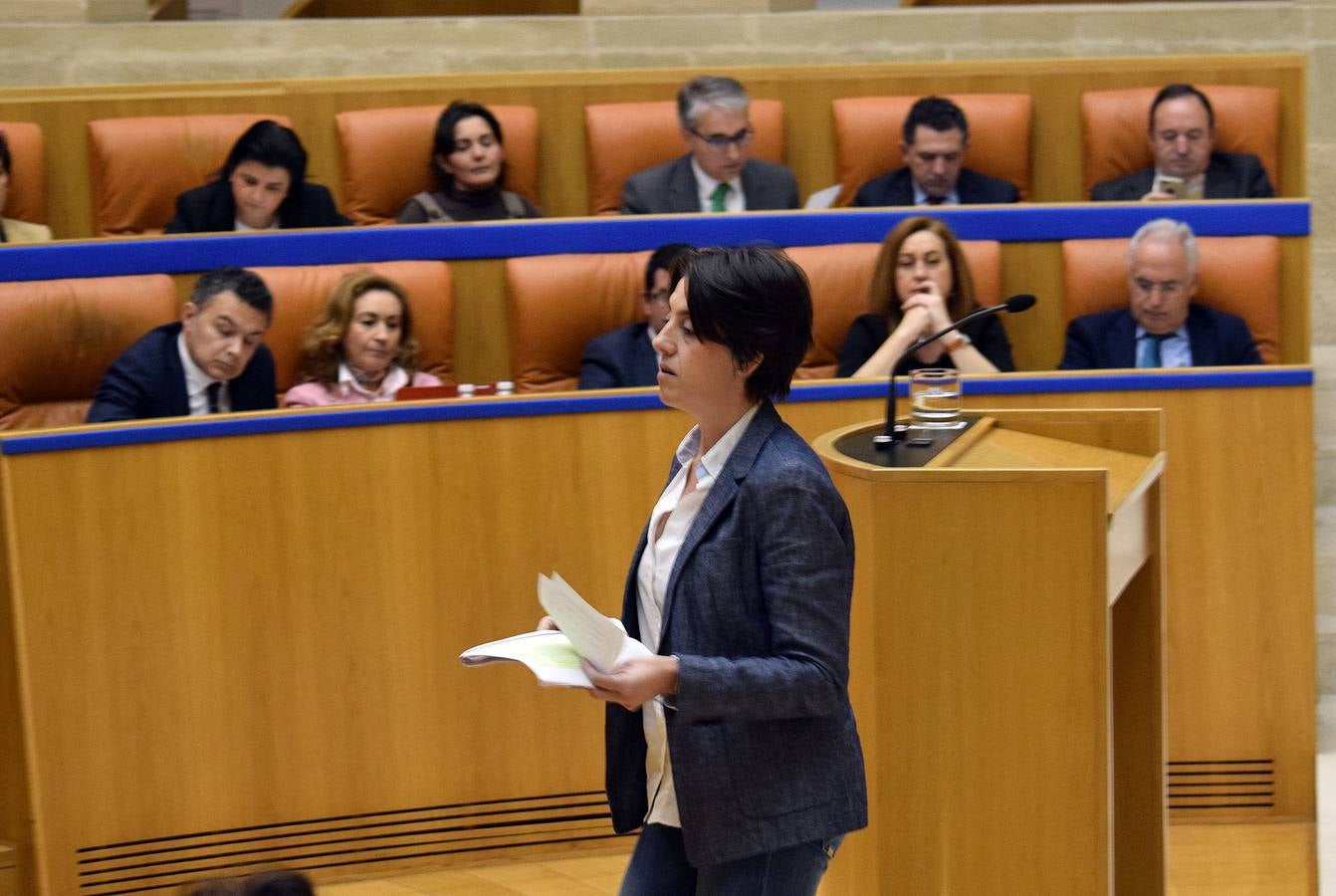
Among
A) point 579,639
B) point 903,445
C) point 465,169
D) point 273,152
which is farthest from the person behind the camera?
point 465,169

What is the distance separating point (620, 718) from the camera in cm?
105

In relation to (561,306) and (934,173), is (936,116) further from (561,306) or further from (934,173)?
(561,306)

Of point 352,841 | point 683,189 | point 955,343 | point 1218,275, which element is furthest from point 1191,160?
point 352,841

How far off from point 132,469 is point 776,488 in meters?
1.05

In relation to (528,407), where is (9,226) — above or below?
above

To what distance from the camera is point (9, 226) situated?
2.39 metres

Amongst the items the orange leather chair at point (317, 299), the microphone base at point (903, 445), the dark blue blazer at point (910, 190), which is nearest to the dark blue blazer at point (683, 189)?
the dark blue blazer at point (910, 190)

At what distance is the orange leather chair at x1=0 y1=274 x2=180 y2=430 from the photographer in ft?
6.73

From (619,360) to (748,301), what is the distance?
3.85 ft

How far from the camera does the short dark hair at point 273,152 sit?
2.34 m

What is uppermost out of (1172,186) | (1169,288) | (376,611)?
(1172,186)

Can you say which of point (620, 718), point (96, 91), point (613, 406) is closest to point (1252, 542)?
point (613, 406)

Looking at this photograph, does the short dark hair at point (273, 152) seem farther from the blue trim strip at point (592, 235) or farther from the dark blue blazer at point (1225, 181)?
the dark blue blazer at point (1225, 181)

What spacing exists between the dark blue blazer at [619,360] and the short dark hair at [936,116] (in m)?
0.61
